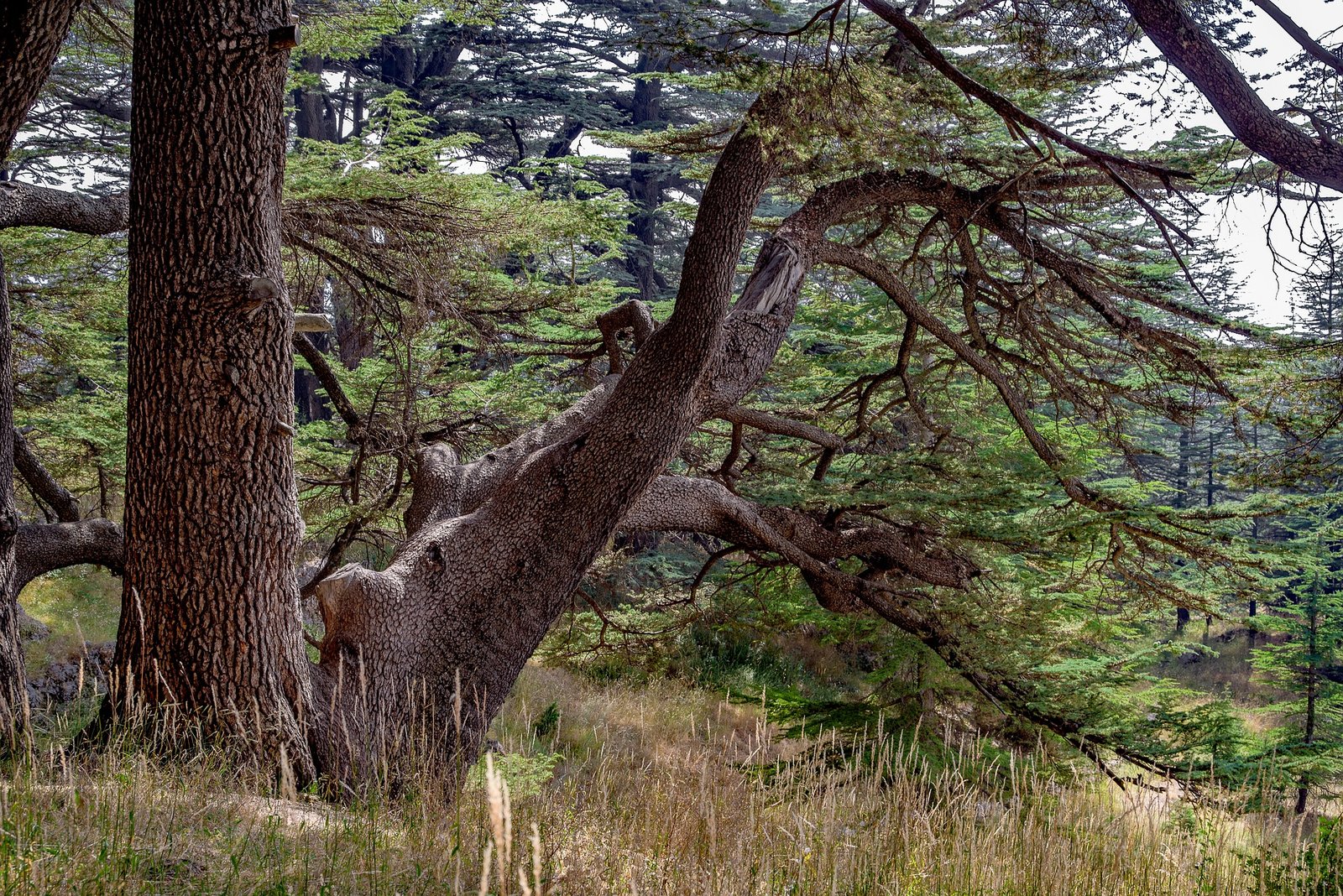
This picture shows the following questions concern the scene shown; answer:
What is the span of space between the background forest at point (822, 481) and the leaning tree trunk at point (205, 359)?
247 mm

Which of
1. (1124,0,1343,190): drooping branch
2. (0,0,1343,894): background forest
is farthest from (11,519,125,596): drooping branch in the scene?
(1124,0,1343,190): drooping branch

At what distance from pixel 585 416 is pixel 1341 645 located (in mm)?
11913

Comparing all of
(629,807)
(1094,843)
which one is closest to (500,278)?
(629,807)

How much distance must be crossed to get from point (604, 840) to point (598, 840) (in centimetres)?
5

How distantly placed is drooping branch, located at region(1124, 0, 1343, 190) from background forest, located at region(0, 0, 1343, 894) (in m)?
0.03

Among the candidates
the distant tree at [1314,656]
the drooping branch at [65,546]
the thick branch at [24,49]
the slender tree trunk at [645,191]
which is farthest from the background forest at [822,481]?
the slender tree trunk at [645,191]

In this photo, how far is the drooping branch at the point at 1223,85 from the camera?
3826 millimetres

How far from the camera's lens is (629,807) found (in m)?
3.82

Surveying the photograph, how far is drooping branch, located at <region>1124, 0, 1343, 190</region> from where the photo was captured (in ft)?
12.6

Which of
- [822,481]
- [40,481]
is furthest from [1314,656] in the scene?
[40,481]

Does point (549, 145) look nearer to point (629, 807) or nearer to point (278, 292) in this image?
point (278, 292)

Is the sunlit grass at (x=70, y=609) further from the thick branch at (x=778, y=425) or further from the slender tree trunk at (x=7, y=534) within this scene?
the thick branch at (x=778, y=425)

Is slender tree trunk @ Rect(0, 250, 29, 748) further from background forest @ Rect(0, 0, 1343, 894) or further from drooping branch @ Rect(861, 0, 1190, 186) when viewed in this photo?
drooping branch @ Rect(861, 0, 1190, 186)

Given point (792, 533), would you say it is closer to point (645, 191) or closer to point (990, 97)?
point (990, 97)
